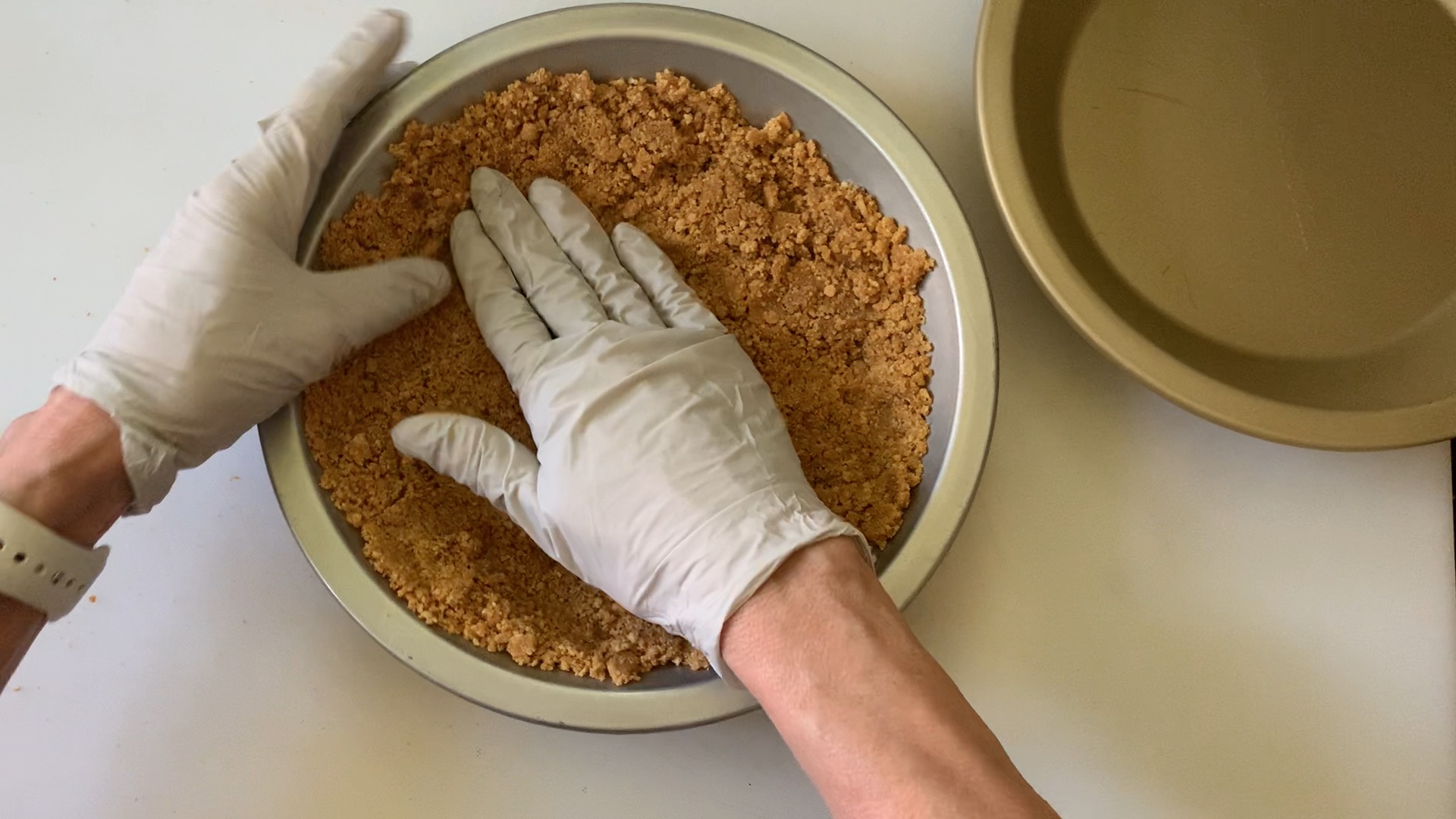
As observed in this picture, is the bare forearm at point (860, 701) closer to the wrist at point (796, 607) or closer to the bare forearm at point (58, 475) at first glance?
the wrist at point (796, 607)

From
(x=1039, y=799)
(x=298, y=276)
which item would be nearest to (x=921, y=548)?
(x=1039, y=799)

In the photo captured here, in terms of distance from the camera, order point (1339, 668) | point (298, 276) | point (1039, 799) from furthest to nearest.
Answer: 1. point (1339, 668)
2. point (298, 276)
3. point (1039, 799)

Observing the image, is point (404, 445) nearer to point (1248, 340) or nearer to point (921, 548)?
point (921, 548)

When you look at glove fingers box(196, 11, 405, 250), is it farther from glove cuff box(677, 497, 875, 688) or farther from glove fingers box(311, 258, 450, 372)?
glove cuff box(677, 497, 875, 688)

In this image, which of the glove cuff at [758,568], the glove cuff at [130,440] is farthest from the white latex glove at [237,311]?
the glove cuff at [758,568]

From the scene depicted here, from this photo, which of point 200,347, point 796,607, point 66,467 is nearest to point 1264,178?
point 796,607

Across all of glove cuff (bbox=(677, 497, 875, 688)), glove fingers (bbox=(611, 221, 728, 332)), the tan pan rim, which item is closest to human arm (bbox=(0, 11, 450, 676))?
glove fingers (bbox=(611, 221, 728, 332))

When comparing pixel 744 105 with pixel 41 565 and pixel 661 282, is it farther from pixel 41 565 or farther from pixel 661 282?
pixel 41 565

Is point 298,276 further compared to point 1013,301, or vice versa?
point 1013,301
